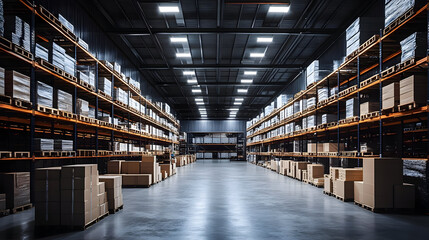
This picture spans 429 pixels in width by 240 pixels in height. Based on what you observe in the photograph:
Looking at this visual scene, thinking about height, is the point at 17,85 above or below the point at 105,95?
below

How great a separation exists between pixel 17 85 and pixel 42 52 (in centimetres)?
124

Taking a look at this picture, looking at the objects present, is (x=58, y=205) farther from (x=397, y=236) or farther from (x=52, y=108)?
(x=397, y=236)

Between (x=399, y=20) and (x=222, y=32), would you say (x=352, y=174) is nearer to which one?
(x=399, y=20)

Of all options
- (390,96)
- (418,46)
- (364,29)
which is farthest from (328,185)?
(364,29)

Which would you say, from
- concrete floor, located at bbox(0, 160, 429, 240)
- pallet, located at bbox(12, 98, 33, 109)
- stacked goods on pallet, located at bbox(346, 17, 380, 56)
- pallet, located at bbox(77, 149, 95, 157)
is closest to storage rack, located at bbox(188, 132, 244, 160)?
pallet, located at bbox(77, 149, 95, 157)

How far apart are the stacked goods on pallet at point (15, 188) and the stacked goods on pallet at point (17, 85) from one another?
1432 millimetres

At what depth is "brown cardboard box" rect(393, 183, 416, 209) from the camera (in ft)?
19.4

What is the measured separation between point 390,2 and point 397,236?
5.13 m

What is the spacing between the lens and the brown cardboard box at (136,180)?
393 inches

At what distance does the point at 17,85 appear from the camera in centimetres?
556

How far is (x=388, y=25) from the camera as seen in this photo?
6.84 m

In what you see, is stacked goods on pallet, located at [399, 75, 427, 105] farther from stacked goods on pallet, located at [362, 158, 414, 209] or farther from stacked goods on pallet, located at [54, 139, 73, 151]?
stacked goods on pallet, located at [54, 139, 73, 151]

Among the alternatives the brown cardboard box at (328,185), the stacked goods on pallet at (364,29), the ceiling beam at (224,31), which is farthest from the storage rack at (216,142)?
the stacked goods on pallet at (364,29)

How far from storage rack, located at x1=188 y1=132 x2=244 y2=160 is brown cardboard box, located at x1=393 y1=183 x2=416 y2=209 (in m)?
31.3
